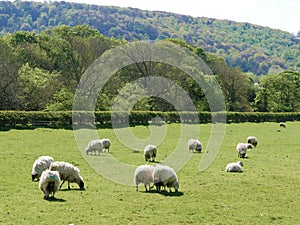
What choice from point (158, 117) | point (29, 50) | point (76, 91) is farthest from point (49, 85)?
point (158, 117)

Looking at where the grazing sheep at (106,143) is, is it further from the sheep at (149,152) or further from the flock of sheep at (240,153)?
the flock of sheep at (240,153)

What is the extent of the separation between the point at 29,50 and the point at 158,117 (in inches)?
994

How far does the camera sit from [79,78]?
7700 cm

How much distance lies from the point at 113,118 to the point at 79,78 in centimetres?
1996

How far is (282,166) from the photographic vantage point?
3103 centimetres

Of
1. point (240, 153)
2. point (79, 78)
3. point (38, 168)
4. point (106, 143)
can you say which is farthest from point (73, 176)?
point (79, 78)

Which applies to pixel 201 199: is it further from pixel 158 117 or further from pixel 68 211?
pixel 158 117

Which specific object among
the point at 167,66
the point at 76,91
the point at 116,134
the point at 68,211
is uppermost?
the point at 167,66

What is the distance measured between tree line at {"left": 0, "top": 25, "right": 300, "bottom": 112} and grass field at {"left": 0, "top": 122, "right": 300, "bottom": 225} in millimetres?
28048

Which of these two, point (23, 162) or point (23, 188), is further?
point (23, 162)

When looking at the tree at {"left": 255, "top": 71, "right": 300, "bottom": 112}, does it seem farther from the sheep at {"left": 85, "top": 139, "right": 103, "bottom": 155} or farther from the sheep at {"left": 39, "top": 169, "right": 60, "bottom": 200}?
the sheep at {"left": 39, "top": 169, "right": 60, "bottom": 200}

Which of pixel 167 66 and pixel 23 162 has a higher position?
pixel 167 66

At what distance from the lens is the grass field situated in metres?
16.6

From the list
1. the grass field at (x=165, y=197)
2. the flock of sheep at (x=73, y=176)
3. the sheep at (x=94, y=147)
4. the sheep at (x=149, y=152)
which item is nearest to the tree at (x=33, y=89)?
the grass field at (x=165, y=197)
